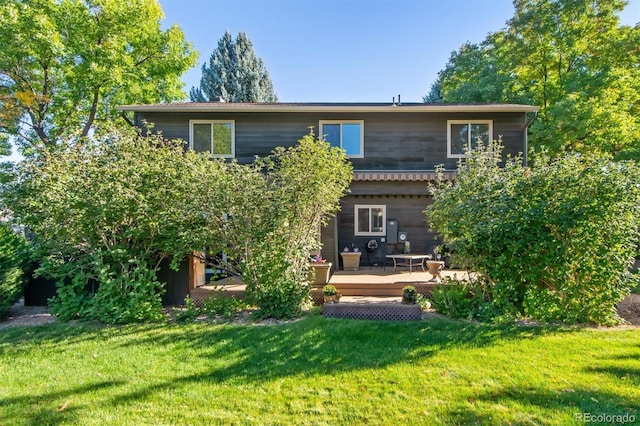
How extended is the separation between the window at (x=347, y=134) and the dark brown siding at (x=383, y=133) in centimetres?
21

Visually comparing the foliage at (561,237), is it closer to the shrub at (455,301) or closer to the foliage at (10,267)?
the shrub at (455,301)

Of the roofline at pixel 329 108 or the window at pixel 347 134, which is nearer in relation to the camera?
the roofline at pixel 329 108

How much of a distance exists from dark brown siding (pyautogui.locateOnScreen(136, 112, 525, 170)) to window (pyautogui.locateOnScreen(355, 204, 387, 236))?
5.82ft

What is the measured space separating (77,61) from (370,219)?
60.7 ft

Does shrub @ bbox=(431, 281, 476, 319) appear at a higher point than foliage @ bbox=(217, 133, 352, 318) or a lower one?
lower

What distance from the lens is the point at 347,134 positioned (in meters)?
13.6

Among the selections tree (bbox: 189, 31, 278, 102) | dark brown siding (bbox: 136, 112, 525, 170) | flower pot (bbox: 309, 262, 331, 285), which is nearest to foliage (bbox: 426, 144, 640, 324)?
flower pot (bbox: 309, 262, 331, 285)

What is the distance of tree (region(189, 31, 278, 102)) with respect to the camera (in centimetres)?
3189

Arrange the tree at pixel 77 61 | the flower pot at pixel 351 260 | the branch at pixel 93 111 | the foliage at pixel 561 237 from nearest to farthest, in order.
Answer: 1. the foliage at pixel 561 237
2. the flower pot at pixel 351 260
3. the tree at pixel 77 61
4. the branch at pixel 93 111

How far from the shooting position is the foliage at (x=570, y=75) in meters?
15.8

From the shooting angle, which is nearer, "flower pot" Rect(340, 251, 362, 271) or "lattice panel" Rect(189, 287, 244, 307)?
"lattice panel" Rect(189, 287, 244, 307)

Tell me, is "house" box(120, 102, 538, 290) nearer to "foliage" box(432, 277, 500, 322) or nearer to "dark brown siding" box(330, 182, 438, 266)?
"dark brown siding" box(330, 182, 438, 266)

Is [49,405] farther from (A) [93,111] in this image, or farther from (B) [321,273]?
(A) [93,111]

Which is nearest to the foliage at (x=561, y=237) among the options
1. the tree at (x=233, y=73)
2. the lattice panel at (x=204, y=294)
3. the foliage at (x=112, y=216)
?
the lattice panel at (x=204, y=294)
